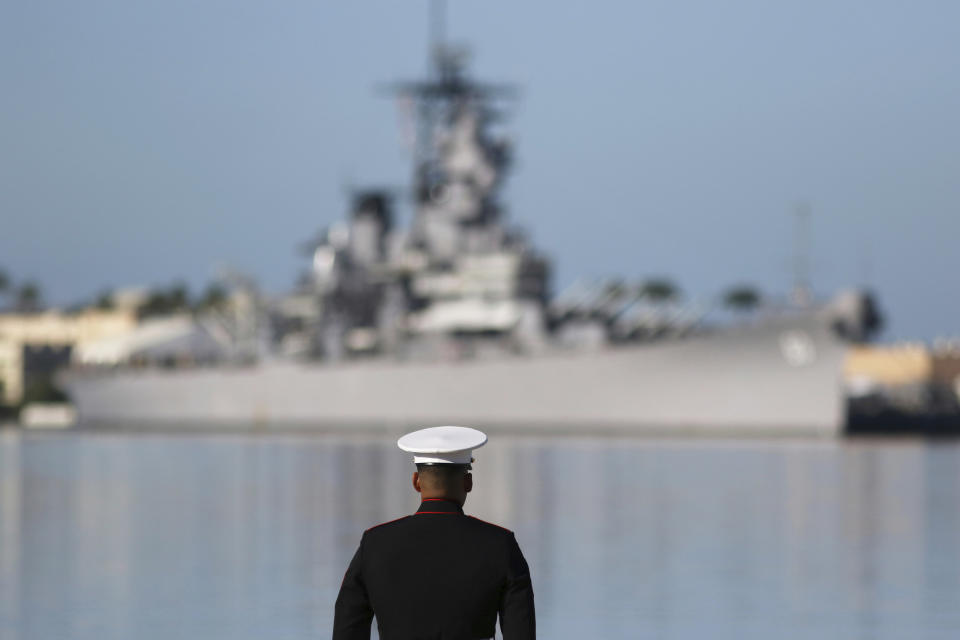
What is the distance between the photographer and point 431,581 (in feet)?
15.0

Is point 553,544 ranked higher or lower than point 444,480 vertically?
lower

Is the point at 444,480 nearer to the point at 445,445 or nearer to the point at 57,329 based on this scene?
the point at 445,445

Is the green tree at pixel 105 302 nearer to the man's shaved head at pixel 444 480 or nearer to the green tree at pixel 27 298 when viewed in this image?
the green tree at pixel 27 298

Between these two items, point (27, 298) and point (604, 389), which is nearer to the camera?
point (604, 389)

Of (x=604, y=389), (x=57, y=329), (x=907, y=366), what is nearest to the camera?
(x=604, y=389)

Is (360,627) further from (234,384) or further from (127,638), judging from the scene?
(234,384)

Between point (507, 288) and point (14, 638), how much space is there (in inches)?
1907

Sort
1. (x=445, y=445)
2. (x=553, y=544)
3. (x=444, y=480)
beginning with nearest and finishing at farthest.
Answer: (x=445, y=445)
(x=444, y=480)
(x=553, y=544)

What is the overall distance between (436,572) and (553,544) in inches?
505

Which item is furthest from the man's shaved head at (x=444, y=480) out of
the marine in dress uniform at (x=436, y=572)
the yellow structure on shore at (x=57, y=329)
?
the yellow structure on shore at (x=57, y=329)

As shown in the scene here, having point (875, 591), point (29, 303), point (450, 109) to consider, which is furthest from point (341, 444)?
point (29, 303)

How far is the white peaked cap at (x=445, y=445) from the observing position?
450 centimetres

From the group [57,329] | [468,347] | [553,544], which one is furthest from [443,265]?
[57,329]

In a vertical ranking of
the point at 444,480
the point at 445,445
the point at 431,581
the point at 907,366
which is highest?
the point at 445,445
